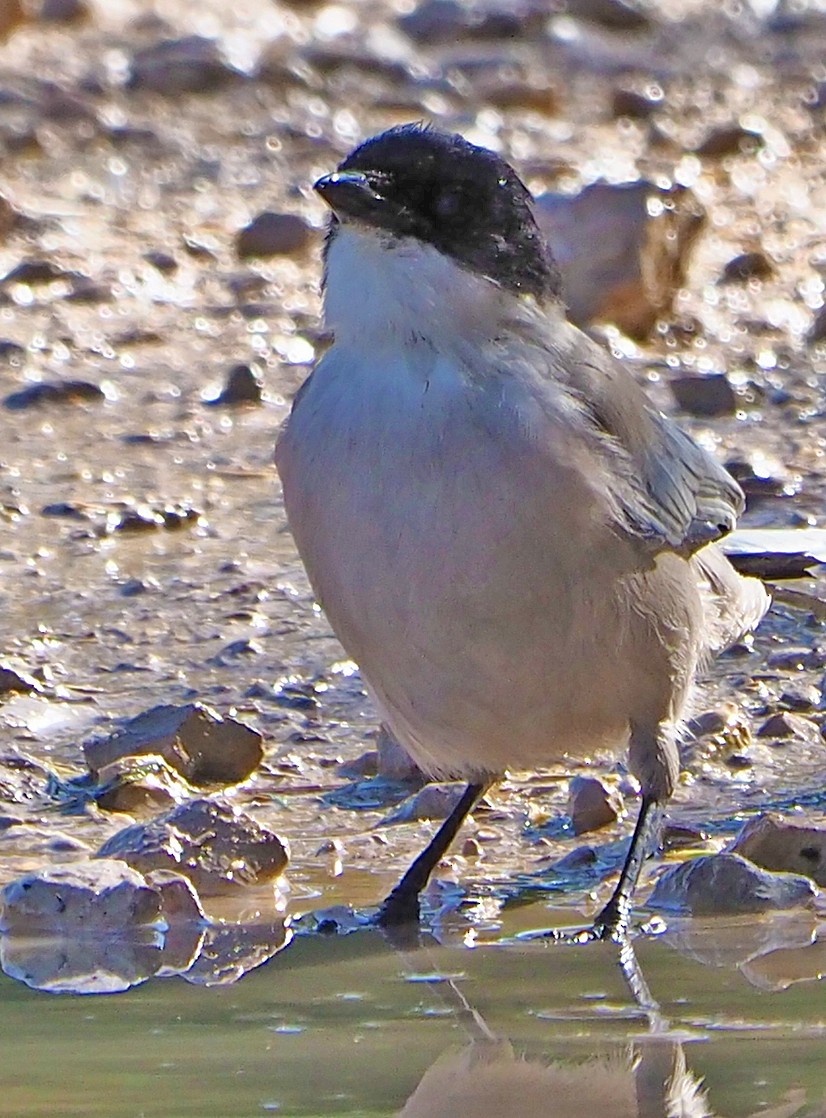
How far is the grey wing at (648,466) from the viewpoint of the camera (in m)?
5.86

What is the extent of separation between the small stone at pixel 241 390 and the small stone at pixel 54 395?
0.49m

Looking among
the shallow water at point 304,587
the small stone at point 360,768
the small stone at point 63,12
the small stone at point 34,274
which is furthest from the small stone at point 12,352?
the small stone at point 63,12

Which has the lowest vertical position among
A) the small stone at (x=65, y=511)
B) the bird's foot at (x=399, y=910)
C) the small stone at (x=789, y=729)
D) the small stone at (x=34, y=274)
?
the small stone at (x=65, y=511)

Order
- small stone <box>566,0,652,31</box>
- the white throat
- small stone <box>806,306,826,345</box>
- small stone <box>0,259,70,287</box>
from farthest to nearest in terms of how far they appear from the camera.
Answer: small stone <box>566,0,652,31</box> < small stone <box>0,259,70,287</box> < small stone <box>806,306,826,345</box> < the white throat

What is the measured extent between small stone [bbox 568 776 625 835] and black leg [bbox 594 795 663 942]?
0.30 metres

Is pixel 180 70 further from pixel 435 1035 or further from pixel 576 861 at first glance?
pixel 435 1035

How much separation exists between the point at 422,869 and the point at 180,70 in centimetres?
966

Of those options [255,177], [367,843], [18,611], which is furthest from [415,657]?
[255,177]

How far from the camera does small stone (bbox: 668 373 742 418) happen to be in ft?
31.6

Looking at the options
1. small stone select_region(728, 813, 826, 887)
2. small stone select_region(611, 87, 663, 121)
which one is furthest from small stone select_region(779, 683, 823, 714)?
small stone select_region(611, 87, 663, 121)

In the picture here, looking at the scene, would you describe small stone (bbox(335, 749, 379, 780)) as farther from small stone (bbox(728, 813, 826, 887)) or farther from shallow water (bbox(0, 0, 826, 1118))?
small stone (bbox(728, 813, 826, 887))

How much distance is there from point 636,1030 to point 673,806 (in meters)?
2.05

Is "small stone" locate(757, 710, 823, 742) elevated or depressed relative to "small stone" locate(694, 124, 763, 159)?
depressed

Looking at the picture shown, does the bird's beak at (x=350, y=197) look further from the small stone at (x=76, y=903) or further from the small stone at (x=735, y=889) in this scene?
the small stone at (x=735, y=889)
